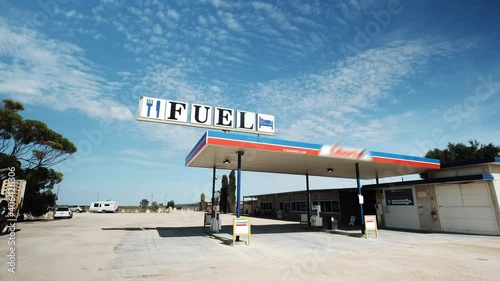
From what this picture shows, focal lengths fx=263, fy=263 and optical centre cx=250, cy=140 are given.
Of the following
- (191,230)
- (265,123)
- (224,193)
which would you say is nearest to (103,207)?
(224,193)

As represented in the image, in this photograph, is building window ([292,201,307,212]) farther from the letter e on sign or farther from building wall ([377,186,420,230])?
the letter e on sign

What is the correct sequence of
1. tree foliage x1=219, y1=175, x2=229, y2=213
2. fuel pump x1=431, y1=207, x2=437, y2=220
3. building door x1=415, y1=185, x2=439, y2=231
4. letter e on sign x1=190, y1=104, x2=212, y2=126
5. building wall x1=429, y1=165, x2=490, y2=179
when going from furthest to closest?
tree foliage x1=219, y1=175, x2=229, y2=213
building door x1=415, y1=185, x2=439, y2=231
fuel pump x1=431, y1=207, x2=437, y2=220
building wall x1=429, y1=165, x2=490, y2=179
letter e on sign x1=190, y1=104, x2=212, y2=126

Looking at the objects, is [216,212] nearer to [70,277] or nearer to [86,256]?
[86,256]

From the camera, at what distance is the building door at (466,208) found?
51.0 ft

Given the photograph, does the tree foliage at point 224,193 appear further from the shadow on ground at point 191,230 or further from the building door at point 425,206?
the building door at point 425,206

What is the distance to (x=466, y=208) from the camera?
1644cm

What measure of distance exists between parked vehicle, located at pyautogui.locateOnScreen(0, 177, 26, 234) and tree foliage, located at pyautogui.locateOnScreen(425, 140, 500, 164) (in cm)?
4781

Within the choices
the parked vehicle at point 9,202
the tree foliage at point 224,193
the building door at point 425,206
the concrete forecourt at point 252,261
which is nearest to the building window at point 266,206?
the tree foliage at point 224,193

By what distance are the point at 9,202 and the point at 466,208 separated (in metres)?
28.2

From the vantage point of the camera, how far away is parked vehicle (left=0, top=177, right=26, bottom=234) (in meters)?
15.1

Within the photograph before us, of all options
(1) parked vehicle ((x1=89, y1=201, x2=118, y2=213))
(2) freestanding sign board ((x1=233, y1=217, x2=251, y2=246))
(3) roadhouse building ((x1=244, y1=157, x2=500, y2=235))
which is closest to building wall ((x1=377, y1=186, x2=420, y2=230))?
(3) roadhouse building ((x1=244, y1=157, x2=500, y2=235))

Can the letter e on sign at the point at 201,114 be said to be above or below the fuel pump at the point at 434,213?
above

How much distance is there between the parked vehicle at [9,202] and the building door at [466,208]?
26.9m

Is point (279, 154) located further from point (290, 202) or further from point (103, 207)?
point (103, 207)
